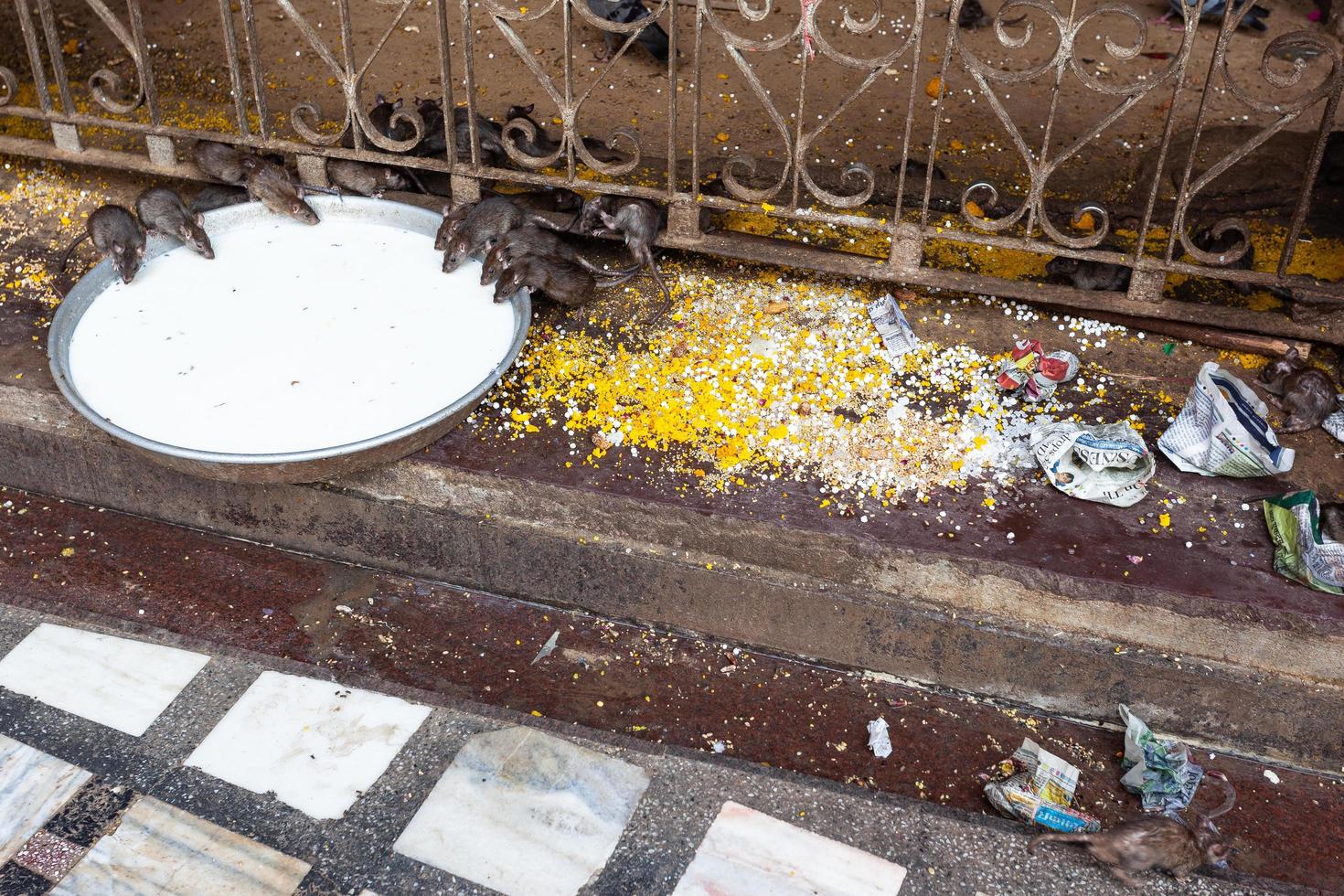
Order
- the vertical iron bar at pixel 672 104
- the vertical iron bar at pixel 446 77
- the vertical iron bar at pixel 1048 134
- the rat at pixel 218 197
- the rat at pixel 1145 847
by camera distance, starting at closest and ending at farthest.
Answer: the rat at pixel 1145 847, the vertical iron bar at pixel 1048 134, the vertical iron bar at pixel 672 104, the vertical iron bar at pixel 446 77, the rat at pixel 218 197

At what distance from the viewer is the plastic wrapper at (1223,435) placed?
3885 mm

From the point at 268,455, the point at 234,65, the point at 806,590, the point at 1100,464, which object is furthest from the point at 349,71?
the point at 1100,464

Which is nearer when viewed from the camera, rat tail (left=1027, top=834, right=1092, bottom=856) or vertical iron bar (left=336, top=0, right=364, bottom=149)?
rat tail (left=1027, top=834, right=1092, bottom=856)

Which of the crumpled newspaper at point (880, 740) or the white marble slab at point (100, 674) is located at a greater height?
the white marble slab at point (100, 674)

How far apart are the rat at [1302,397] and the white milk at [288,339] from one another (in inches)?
106

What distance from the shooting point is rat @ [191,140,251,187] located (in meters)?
5.01

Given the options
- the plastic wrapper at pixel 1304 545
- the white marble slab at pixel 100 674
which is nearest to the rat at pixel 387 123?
the white marble slab at pixel 100 674

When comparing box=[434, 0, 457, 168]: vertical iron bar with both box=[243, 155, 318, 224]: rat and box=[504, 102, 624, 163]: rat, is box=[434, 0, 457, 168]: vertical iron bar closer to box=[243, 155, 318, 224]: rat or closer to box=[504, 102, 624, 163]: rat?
box=[504, 102, 624, 163]: rat

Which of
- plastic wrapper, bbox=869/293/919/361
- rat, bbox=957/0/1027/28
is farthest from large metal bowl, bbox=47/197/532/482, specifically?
rat, bbox=957/0/1027/28

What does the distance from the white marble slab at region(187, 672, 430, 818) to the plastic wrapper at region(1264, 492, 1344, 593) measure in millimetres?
2706

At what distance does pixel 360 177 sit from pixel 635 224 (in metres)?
1.21

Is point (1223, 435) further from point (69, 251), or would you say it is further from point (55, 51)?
point (55, 51)

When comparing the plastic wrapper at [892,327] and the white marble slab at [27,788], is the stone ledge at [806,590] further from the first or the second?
the white marble slab at [27,788]

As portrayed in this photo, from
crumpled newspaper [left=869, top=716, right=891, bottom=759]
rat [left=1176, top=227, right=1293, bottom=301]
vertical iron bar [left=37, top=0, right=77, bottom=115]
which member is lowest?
crumpled newspaper [left=869, top=716, right=891, bottom=759]
